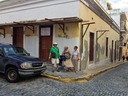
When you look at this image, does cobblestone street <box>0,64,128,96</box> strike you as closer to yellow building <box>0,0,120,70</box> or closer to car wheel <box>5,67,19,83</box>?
car wheel <box>5,67,19,83</box>

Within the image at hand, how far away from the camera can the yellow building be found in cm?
1202

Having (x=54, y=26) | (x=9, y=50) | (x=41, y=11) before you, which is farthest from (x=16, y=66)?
(x=41, y=11)

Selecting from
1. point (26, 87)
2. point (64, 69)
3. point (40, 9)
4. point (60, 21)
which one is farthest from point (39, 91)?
point (40, 9)

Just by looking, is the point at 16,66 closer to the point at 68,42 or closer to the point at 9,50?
the point at 9,50

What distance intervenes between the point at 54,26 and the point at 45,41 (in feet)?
4.61

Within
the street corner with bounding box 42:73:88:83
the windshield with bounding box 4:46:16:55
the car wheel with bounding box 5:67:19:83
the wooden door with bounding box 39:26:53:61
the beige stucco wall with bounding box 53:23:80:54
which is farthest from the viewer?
the wooden door with bounding box 39:26:53:61

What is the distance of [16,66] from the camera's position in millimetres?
8656

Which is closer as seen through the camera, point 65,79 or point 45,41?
point 65,79

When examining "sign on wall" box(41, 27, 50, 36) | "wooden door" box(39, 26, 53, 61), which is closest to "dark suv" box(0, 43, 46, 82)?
"wooden door" box(39, 26, 53, 61)

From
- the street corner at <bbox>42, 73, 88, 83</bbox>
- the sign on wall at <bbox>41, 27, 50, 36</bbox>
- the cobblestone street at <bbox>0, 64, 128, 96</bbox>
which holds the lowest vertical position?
the cobblestone street at <bbox>0, 64, 128, 96</bbox>

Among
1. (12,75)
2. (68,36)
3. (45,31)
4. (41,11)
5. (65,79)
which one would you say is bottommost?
(65,79)

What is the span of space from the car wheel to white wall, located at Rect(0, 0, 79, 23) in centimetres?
524

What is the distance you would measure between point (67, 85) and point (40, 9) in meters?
6.95

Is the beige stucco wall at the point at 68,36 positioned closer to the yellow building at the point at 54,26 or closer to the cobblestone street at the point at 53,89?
the yellow building at the point at 54,26
